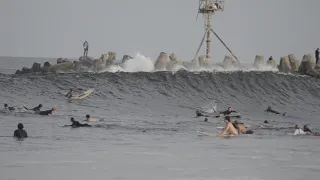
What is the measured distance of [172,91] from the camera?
44812mm

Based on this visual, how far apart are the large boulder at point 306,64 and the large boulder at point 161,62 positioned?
12.3 meters

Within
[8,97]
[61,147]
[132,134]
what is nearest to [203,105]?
[8,97]

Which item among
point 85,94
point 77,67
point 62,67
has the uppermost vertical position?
point 77,67

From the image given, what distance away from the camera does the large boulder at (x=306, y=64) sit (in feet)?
188

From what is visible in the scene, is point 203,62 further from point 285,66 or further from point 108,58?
point 108,58

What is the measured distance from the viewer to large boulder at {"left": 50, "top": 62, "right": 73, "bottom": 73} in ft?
178

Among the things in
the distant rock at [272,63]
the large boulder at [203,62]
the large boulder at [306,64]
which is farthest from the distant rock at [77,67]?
the large boulder at [306,64]

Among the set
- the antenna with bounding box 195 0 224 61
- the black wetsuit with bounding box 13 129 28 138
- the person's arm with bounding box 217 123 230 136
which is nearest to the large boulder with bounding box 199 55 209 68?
the antenna with bounding box 195 0 224 61

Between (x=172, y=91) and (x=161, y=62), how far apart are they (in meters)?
11.8

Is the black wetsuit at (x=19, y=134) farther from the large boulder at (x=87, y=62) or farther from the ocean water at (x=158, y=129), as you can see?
the large boulder at (x=87, y=62)

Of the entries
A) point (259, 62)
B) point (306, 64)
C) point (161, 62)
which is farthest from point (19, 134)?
point (259, 62)

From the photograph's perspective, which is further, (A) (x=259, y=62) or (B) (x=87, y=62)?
(A) (x=259, y=62)

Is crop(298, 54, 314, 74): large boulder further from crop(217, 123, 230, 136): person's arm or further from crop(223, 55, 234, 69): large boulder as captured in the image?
crop(217, 123, 230, 136): person's arm

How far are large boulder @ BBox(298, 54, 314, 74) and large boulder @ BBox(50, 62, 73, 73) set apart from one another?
2067cm
